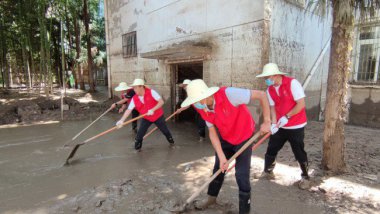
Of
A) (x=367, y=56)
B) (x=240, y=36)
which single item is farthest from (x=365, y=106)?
(x=240, y=36)

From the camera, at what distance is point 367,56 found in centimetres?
711

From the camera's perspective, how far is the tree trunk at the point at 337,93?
349 centimetres

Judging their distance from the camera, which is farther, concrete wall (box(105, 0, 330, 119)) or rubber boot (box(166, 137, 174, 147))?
rubber boot (box(166, 137, 174, 147))

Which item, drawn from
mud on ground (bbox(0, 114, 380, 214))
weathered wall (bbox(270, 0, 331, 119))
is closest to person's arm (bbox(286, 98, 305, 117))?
mud on ground (bbox(0, 114, 380, 214))

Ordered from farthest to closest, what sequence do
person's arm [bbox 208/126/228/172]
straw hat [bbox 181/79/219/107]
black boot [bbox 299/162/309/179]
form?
black boot [bbox 299/162/309/179], person's arm [bbox 208/126/228/172], straw hat [bbox 181/79/219/107]

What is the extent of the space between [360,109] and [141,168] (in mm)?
6672

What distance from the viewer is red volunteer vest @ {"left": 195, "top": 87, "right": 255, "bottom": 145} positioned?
7.97 ft

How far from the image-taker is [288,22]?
231 inches

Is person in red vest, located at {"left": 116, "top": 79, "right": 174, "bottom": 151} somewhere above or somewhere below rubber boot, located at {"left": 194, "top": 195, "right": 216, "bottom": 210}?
above

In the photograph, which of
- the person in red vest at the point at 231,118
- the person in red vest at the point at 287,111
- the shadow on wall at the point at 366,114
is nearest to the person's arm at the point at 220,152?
the person in red vest at the point at 231,118

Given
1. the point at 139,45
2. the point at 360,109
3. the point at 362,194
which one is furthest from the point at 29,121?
the point at 360,109

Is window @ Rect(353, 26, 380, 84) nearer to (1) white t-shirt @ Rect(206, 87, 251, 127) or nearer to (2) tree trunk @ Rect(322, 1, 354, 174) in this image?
(2) tree trunk @ Rect(322, 1, 354, 174)

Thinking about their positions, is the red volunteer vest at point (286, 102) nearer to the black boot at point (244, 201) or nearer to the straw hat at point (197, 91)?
the black boot at point (244, 201)

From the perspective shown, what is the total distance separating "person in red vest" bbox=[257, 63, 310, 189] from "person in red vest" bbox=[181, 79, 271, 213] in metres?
0.71
